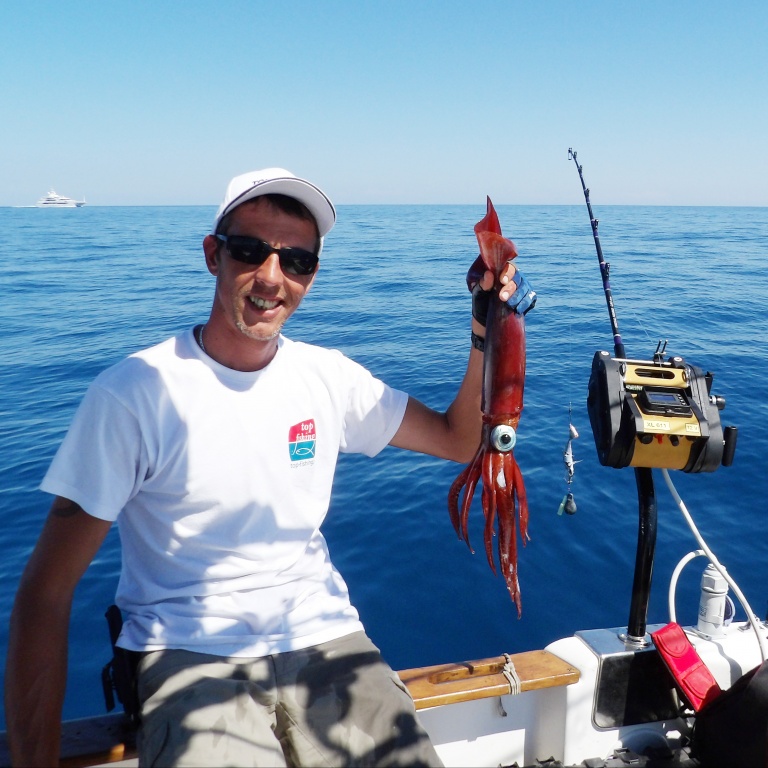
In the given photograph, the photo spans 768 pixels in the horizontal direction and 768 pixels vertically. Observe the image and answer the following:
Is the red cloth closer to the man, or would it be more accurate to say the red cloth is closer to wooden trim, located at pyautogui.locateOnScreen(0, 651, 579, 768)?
wooden trim, located at pyautogui.locateOnScreen(0, 651, 579, 768)

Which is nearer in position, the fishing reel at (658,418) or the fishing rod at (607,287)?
the fishing reel at (658,418)

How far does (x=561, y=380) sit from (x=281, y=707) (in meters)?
9.96

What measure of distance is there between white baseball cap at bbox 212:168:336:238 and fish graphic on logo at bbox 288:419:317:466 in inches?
36.4

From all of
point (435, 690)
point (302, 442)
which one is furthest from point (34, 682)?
point (435, 690)

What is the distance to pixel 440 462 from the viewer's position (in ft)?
28.3

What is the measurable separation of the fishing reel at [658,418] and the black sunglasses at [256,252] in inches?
57.3

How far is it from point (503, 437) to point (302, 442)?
0.86 metres

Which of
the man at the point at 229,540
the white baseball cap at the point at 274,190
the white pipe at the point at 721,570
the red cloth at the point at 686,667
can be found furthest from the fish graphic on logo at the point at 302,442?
the red cloth at the point at 686,667

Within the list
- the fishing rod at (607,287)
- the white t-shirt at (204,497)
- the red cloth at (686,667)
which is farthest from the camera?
the fishing rod at (607,287)

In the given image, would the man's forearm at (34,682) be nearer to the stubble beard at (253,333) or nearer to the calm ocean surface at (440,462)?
the stubble beard at (253,333)

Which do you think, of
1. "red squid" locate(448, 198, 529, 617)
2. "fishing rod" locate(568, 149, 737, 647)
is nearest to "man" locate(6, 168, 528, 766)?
"red squid" locate(448, 198, 529, 617)

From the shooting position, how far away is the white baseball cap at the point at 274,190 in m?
2.54

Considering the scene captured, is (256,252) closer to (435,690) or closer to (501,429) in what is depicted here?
(501,429)

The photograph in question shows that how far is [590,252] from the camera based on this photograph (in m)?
27.9
